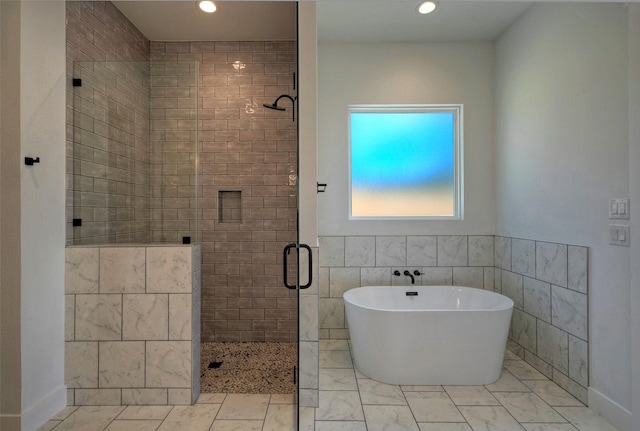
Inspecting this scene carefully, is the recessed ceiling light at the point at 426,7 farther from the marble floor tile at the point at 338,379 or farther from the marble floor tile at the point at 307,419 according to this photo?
the marble floor tile at the point at 307,419

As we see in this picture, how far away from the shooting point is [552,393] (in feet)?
7.68

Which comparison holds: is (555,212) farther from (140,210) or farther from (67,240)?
(67,240)

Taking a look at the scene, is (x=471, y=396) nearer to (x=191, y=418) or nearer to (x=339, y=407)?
(x=339, y=407)

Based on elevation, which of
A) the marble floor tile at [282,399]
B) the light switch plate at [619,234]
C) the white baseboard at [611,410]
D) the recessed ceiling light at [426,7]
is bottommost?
the marble floor tile at [282,399]

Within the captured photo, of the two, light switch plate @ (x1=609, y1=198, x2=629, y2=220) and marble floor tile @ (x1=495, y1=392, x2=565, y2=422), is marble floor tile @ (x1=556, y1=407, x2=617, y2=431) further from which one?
light switch plate @ (x1=609, y1=198, x2=629, y2=220)

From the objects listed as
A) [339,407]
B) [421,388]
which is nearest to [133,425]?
[339,407]

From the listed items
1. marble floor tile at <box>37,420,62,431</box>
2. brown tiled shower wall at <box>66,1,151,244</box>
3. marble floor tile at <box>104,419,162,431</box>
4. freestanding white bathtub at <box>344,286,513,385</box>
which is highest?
brown tiled shower wall at <box>66,1,151,244</box>

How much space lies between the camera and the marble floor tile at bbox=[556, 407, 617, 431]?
1.95 m

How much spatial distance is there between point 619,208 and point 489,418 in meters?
1.46

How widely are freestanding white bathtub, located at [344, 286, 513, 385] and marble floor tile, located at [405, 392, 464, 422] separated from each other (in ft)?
0.51

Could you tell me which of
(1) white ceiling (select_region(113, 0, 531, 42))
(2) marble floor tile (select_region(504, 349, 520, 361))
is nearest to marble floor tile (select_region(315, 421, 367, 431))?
(2) marble floor tile (select_region(504, 349, 520, 361))

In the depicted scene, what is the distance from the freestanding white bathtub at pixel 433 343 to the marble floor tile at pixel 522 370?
22cm

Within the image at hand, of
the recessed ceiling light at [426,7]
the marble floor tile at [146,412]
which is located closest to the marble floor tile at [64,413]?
the marble floor tile at [146,412]

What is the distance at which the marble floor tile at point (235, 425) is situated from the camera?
1.94m
